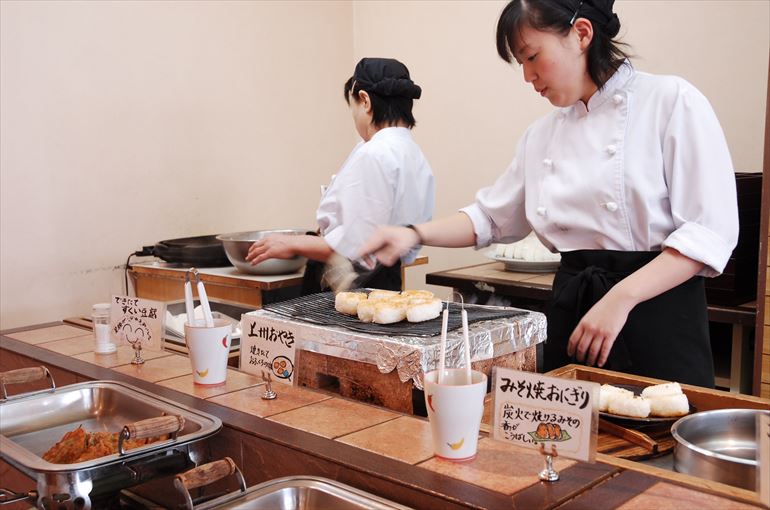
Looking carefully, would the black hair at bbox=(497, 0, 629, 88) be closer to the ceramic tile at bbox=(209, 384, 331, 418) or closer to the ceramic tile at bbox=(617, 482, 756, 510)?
the ceramic tile at bbox=(209, 384, 331, 418)

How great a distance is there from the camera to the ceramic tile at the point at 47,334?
7.30 ft

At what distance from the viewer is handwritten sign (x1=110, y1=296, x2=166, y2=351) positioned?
6.05 ft

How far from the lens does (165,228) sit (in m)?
4.20

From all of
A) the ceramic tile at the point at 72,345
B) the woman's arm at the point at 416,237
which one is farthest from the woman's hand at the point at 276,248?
the woman's arm at the point at 416,237

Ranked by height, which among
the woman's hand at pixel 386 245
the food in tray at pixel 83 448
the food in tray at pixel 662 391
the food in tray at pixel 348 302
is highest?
the woman's hand at pixel 386 245

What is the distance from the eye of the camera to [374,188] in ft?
9.40

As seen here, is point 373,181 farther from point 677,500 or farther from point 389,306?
point 677,500

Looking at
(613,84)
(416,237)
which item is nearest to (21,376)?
(416,237)

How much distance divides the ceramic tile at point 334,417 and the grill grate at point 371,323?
0.17 meters

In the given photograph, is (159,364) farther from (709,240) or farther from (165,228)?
(165,228)

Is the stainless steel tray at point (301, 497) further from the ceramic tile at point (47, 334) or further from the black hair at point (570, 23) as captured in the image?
the ceramic tile at point (47, 334)

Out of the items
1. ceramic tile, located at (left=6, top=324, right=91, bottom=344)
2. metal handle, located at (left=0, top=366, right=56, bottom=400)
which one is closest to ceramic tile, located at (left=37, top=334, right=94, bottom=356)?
ceramic tile, located at (left=6, top=324, right=91, bottom=344)

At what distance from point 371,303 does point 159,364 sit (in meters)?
0.61

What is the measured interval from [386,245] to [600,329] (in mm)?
569
